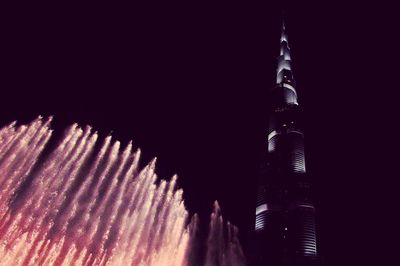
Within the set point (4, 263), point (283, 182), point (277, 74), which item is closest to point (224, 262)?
point (283, 182)

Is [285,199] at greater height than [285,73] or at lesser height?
lesser

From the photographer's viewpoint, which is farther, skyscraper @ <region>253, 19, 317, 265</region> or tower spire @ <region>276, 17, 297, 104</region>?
tower spire @ <region>276, 17, 297, 104</region>

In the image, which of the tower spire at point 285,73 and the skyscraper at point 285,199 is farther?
the tower spire at point 285,73

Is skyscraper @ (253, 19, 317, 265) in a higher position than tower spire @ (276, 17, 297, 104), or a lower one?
lower

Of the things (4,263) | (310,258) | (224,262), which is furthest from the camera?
(310,258)

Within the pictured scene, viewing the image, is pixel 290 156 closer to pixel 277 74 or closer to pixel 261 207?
pixel 261 207

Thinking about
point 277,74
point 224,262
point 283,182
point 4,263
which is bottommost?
point 4,263

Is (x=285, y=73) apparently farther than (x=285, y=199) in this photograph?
Yes

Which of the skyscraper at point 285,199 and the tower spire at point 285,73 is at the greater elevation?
the tower spire at point 285,73
